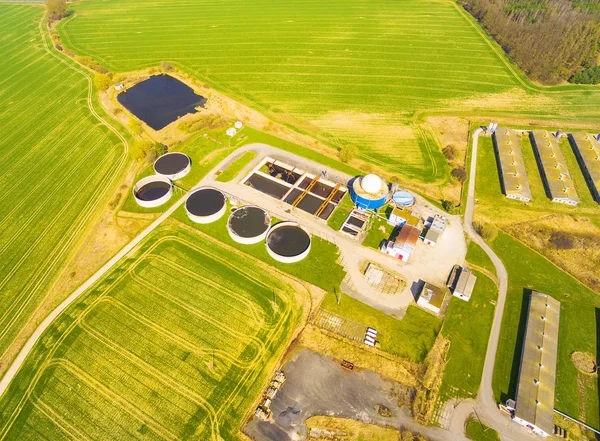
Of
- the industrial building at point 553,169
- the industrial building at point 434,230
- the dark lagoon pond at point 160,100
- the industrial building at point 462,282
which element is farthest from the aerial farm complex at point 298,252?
the industrial building at point 434,230

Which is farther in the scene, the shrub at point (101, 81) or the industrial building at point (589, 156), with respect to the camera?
the shrub at point (101, 81)

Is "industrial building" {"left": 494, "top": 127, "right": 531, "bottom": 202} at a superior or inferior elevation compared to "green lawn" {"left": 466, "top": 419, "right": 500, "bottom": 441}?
superior

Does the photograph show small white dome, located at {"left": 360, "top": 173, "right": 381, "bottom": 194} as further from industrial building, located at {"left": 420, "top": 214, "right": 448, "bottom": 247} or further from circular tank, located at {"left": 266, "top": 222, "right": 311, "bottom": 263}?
circular tank, located at {"left": 266, "top": 222, "right": 311, "bottom": 263}

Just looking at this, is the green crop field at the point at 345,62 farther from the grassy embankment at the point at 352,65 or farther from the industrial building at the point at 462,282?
the industrial building at the point at 462,282

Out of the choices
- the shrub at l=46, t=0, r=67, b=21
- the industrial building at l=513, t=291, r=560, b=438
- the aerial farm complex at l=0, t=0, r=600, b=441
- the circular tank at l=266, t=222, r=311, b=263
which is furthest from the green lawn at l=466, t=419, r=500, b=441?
the shrub at l=46, t=0, r=67, b=21

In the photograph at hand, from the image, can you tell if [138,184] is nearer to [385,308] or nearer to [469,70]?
[385,308]
